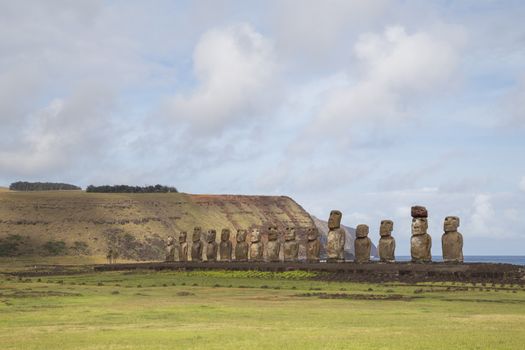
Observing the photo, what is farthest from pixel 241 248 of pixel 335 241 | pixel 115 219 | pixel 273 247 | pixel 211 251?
pixel 115 219

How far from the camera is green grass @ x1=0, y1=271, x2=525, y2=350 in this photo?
13453 millimetres

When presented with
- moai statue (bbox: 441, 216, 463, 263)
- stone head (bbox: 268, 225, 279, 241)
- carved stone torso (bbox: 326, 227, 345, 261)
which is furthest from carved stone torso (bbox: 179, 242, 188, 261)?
moai statue (bbox: 441, 216, 463, 263)

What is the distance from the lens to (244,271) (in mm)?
40781

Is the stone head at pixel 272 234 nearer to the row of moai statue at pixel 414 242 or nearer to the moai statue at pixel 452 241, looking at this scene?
the row of moai statue at pixel 414 242

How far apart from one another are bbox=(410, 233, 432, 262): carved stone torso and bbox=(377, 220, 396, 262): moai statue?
1707 millimetres

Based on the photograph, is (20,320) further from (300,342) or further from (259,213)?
(259,213)

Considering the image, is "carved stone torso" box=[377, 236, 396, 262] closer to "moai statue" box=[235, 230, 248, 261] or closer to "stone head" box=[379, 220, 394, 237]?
"stone head" box=[379, 220, 394, 237]

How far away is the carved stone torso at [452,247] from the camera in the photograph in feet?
112

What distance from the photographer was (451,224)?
114 feet

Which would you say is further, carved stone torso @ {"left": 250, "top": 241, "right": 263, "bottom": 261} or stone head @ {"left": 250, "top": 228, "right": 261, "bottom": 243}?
stone head @ {"left": 250, "top": 228, "right": 261, "bottom": 243}

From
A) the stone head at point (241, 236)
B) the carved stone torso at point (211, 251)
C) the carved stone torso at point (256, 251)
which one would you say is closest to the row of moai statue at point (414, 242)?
the carved stone torso at point (256, 251)

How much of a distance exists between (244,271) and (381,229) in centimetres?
778

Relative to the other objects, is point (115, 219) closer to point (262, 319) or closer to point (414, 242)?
point (414, 242)

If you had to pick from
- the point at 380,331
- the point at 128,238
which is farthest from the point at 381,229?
the point at 128,238
